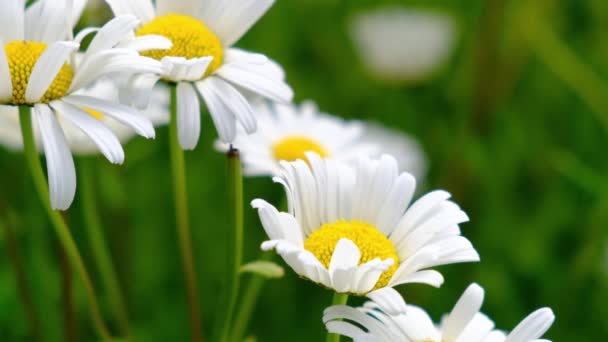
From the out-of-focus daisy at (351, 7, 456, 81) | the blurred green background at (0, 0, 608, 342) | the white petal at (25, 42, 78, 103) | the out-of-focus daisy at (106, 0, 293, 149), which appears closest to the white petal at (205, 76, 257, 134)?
the out-of-focus daisy at (106, 0, 293, 149)

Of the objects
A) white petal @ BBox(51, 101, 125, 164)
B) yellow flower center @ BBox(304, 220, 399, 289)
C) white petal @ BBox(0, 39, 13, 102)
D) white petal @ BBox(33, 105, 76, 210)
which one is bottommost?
yellow flower center @ BBox(304, 220, 399, 289)

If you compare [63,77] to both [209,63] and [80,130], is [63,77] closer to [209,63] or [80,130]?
[209,63]

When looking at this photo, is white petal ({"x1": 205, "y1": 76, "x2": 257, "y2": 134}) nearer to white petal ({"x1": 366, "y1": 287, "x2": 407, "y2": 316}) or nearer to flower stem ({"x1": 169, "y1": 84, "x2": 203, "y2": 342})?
flower stem ({"x1": 169, "y1": 84, "x2": 203, "y2": 342})

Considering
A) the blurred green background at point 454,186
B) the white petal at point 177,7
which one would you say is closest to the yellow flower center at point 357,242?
the white petal at point 177,7

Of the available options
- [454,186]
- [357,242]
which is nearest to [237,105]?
[357,242]

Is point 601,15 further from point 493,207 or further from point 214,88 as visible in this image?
point 214,88

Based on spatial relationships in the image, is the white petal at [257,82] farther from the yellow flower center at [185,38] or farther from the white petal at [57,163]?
the white petal at [57,163]

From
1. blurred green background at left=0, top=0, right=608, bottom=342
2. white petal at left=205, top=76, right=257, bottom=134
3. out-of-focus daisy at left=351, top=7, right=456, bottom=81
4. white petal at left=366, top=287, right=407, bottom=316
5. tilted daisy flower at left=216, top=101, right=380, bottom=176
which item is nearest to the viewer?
white petal at left=366, top=287, right=407, bottom=316
